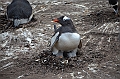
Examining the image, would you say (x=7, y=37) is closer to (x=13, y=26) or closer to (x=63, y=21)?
(x=13, y=26)

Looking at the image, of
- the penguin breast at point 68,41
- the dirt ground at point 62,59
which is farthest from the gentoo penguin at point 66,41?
the dirt ground at point 62,59

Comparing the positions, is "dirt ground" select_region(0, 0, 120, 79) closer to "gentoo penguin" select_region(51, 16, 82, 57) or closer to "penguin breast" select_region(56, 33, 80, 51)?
→ "gentoo penguin" select_region(51, 16, 82, 57)

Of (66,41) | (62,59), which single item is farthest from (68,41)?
(62,59)

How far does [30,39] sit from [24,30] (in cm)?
72

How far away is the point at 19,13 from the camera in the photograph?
7.33 meters

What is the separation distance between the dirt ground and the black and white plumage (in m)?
0.18

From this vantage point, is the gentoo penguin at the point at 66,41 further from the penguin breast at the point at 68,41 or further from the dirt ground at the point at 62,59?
the dirt ground at the point at 62,59

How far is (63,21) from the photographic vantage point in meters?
5.07

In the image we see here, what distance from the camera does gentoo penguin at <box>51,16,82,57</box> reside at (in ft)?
15.6

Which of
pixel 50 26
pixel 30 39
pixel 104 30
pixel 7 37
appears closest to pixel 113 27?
pixel 104 30

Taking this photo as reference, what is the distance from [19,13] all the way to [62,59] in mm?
2752

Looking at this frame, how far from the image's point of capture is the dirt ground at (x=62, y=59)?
14.9 ft

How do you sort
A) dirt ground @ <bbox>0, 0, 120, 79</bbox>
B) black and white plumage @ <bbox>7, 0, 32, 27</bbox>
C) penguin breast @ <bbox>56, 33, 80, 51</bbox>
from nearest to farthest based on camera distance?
dirt ground @ <bbox>0, 0, 120, 79</bbox>
penguin breast @ <bbox>56, 33, 80, 51</bbox>
black and white plumage @ <bbox>7, 0, 32, 27</bbox>

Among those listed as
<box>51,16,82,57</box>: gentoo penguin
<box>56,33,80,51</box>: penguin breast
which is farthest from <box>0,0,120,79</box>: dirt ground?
<box>56,33,80,51</box>: penguin breast
